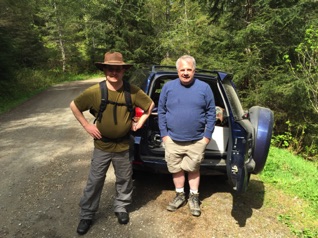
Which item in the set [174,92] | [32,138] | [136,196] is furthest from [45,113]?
[174,92]

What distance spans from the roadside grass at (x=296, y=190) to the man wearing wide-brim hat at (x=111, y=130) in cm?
211

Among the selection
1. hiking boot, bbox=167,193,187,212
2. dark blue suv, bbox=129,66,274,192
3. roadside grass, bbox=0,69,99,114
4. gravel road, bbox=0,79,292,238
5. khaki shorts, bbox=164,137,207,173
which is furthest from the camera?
roadside grass, bbox=0,69,99,114

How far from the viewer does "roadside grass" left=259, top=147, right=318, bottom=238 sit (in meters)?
3.54

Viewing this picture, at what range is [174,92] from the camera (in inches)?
135

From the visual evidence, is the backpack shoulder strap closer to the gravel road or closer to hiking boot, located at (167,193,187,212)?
the gravel road

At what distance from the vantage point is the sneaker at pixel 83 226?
3.23m

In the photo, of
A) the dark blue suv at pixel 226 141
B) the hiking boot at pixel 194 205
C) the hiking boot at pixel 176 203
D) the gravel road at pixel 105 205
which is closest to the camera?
the dark blue suv at pixel 226 141

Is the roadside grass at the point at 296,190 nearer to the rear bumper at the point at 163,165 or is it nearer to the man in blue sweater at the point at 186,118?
the rear bumper at the point at 163,165

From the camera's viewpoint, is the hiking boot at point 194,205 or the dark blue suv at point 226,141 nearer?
the dark blue suv at point 226,141

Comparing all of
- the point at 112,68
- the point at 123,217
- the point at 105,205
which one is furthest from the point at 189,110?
the point at 105,205

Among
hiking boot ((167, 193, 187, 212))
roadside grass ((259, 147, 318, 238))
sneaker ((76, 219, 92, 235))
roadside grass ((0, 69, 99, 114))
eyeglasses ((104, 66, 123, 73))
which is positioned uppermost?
eyeglasses ((104, 66, 123, 73))

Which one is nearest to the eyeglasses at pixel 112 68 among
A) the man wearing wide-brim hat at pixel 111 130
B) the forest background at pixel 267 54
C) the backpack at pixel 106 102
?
the man wearing wide-brim hat at pixel 111 130

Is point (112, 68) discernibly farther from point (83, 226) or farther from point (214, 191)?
point (214, 191)

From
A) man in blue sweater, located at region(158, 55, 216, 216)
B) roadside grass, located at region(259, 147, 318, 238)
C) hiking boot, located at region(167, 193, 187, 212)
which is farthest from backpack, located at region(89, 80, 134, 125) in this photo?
roadside grass, located at region(259, 147, 318, 238)
